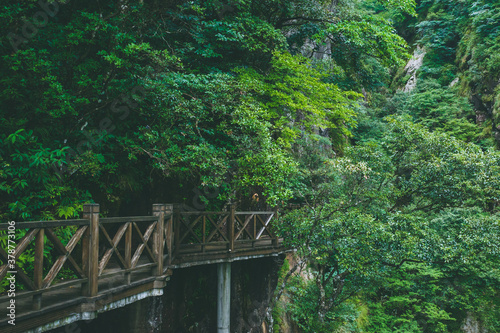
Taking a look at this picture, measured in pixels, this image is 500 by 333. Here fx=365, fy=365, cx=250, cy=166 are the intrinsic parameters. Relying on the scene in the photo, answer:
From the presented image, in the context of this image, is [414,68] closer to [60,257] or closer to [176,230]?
[176,230]

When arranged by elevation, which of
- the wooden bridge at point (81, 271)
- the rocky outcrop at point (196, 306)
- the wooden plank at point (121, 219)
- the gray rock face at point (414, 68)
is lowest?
the rocky outcrop at point (196, 306)

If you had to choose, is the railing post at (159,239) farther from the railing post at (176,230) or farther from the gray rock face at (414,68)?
the gray rock face at (414,68)

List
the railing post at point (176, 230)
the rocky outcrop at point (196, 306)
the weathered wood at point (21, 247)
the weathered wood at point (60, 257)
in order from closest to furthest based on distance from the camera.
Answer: the weathered wood at point (21, 247) → the weathered wood at point (60, 257) → the railing post at point (176, 230) → the rocky outcrop at point (196, 306)

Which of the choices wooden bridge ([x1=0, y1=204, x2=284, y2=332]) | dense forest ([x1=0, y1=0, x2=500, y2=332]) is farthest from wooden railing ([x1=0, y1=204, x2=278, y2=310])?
dense forest ([x1=0, y1=0, x2=500, y2=332])

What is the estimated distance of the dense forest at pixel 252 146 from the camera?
6566 mm

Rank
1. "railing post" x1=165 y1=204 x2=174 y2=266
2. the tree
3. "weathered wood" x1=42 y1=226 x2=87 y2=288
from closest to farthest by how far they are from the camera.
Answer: "weathered wood" x1=42 y1=226 x2=87 y2=288
"railing post" x1=165 y1=204 x2=174 y2=266
the tree

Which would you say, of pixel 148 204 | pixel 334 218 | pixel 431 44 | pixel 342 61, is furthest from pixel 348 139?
pixel 148 204

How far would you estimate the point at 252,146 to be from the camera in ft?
27.6

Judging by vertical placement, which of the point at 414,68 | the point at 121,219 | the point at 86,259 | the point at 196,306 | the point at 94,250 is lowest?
the point at 196,306

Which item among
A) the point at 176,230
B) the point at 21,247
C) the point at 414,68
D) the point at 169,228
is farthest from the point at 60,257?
the point at 414,68

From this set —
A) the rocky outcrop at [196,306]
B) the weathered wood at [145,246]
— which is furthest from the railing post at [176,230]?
the rocky outcrop at [196,306]

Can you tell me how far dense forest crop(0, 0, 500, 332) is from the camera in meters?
6.57

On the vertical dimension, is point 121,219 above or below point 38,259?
above

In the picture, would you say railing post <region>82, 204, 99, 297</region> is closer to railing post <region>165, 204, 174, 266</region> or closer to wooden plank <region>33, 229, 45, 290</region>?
wooden plank <region>33, 229, 45, 290</region>
